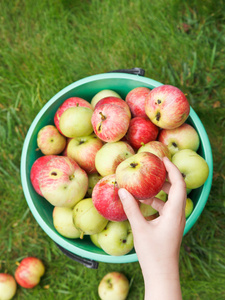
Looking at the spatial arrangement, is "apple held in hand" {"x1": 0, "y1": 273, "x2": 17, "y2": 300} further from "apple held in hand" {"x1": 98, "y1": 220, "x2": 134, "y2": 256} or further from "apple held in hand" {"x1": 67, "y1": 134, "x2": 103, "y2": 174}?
"apple held in hand" {"x1": 67, "y1": 134, "x2": 103, "y2": 174}

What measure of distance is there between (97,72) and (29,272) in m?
1.77

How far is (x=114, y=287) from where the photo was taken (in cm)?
207

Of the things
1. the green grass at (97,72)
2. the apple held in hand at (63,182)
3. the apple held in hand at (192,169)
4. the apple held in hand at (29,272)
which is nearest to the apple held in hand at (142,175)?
the apple held in hand at (192,169)


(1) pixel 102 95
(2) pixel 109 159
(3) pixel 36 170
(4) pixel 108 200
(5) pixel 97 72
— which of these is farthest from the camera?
(5) pixel 97 72

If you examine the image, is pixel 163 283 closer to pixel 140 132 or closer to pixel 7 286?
pixel 140 132

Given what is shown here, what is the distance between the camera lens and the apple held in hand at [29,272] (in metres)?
2.17

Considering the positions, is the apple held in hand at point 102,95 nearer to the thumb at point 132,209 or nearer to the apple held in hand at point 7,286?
the thumb at point 132,209

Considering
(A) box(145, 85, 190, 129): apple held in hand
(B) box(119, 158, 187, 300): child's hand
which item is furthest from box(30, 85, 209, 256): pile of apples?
(B) box(119, 158, 187, 300): child's hand

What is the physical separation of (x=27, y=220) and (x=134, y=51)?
1.76 metres

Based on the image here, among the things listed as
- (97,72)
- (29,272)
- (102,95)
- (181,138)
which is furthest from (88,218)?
(97,72)

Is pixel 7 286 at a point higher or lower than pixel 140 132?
lower

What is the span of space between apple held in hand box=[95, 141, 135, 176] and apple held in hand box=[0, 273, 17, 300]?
1.40m

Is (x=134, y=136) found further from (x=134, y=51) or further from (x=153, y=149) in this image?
(x=134, y=51)

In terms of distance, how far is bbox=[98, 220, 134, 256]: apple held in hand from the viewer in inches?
61.0
